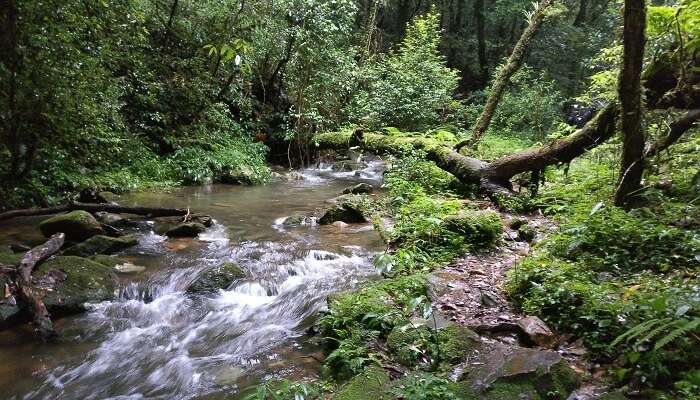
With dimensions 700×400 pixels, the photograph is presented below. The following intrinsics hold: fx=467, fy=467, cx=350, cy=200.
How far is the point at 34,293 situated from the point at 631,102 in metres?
6.87

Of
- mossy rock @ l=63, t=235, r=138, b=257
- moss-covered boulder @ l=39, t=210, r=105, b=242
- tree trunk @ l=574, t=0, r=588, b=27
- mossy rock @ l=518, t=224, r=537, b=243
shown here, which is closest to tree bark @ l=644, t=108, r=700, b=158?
mossy rock @ l=518, t=224, r=537, b=243

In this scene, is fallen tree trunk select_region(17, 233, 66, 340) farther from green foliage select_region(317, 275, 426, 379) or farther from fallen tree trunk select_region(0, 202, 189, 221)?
green foliage select_region(317, 275, 426, 379)

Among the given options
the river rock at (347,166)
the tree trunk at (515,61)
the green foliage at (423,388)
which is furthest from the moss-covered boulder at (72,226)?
the river rock at (347,166)

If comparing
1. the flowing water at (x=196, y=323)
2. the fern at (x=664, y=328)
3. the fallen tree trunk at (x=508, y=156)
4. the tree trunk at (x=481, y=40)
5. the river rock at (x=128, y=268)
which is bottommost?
the flowing water at (x=196, y=323)

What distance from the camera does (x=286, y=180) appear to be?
50.7ft

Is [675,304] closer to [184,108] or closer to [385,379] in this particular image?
[385,379]

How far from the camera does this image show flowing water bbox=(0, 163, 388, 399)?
4176 millimetres

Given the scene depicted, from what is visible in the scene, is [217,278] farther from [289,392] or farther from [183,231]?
[289,392]

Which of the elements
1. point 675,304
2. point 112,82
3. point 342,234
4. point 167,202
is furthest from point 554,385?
point 112,82

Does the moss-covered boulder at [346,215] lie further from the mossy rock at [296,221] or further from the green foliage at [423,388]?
the green foliage at [423,388]

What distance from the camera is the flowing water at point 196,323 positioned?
13.7 feet

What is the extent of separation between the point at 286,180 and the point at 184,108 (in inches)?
157

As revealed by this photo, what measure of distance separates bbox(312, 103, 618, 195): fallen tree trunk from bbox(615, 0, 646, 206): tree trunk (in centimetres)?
158

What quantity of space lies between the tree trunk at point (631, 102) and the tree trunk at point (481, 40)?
23.6 m
